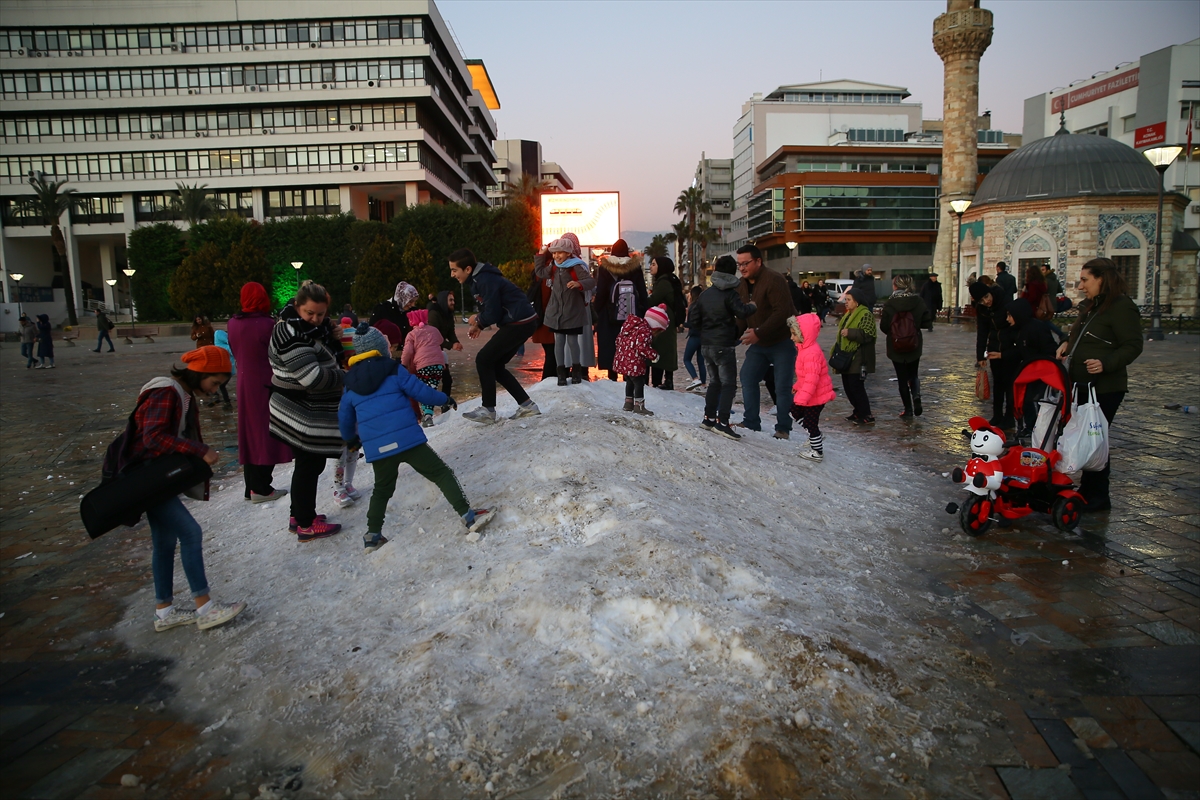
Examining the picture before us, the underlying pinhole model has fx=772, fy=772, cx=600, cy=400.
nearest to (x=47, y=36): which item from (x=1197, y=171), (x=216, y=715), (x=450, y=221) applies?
(x=450, y=221)

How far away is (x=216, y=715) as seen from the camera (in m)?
3.55

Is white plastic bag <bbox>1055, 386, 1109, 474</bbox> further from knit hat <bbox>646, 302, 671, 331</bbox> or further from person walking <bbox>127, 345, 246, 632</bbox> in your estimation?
person walking <bbox>127, 345, 246, 632</bbox>

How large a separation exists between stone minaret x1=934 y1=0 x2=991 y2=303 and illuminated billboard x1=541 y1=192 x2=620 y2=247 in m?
28.3

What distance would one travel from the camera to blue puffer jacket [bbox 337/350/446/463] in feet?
16.2

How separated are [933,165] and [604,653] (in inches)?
3772

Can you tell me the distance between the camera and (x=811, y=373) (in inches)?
303

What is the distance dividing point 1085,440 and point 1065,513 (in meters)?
0.59

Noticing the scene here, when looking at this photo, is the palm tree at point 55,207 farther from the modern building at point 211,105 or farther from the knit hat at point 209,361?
the knit hat at point 209,361

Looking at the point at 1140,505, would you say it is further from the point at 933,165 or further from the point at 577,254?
the point at 933,165

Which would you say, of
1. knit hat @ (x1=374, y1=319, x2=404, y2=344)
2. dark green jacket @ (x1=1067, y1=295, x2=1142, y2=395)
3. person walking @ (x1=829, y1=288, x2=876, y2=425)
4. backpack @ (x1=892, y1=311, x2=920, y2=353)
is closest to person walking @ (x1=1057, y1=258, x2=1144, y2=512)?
dark green jacket @ (x1=1067, y1=295, x2=1142, y2=395)

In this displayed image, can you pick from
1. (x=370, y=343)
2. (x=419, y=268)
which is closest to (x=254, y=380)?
(x=370, y=343)

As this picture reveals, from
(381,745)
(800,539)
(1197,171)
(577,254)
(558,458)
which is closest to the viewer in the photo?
(381,745)

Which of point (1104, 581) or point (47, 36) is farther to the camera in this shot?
point (47, 36)

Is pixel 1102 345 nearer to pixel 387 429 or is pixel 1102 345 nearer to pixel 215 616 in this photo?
pixel 387 429
